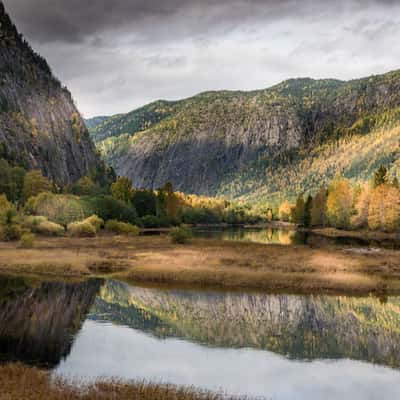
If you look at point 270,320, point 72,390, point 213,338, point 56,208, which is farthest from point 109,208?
point 72,390

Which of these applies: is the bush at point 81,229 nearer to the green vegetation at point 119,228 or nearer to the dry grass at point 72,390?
the green vegetation at point 119,228

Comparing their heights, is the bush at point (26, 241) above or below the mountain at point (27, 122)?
below

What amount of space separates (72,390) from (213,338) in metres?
14.3

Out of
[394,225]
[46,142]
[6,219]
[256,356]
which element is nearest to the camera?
[256,356]

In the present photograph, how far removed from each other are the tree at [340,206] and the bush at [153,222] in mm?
49079

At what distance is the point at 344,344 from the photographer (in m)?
37.6

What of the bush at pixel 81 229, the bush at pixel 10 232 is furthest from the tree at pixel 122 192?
the bush at pixel 10 232

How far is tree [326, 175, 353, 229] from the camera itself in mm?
160250

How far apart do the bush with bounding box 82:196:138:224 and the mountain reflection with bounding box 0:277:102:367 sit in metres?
68.1

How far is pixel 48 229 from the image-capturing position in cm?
10644

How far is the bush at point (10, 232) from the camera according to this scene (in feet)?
300

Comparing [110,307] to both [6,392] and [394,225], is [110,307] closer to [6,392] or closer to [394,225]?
[6,392]

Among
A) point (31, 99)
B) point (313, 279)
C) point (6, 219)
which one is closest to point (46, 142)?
point (31, 99)

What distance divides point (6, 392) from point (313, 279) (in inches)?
1631
